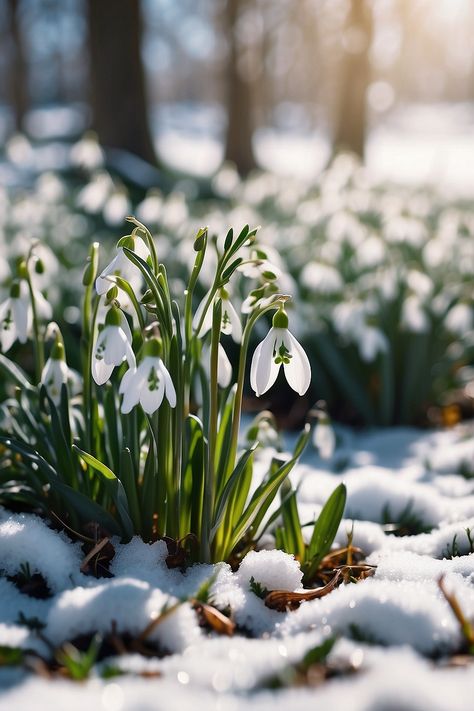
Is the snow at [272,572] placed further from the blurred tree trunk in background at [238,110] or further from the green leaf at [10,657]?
the blurred tree trunk in background at [238,110]

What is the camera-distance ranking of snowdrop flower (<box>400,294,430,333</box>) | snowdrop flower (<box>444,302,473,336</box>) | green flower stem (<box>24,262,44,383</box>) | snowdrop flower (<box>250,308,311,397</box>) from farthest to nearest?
snowdrop flower (<box>444,302,473,336</box>)
snowdrop flower (<box>400,294,430,333</box>)
green flower stem (<box>24,262,44,383</box>)
snowdrop flower (<box>250,308,311,397</box>)

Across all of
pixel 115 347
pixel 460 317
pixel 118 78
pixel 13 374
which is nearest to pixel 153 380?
pixel 115 347

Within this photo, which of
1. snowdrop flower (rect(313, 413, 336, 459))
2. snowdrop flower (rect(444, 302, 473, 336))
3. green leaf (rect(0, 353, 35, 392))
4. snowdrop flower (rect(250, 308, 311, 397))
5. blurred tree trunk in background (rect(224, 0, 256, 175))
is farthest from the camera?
blurred tree trunk in background (rect(224, 0, 256, 175))

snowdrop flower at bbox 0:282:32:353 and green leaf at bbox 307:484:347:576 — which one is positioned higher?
snowdrop flower at bbox 0:282:32:353

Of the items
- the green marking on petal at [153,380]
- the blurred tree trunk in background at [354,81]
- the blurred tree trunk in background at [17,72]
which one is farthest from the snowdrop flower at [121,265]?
the blurred tree trunk in background at [17,72]

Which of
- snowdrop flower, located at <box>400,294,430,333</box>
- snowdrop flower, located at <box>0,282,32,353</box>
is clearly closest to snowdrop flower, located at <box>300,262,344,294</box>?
snowdrop flower, located at <box>400,294,430,333</box>

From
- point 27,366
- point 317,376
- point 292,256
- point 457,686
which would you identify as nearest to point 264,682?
point 457,686

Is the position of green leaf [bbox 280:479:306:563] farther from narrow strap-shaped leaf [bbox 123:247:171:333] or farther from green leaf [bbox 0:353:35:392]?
green leaf [bbox 0:353:35:392]

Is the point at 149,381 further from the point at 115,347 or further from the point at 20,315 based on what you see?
the point at 20,315
